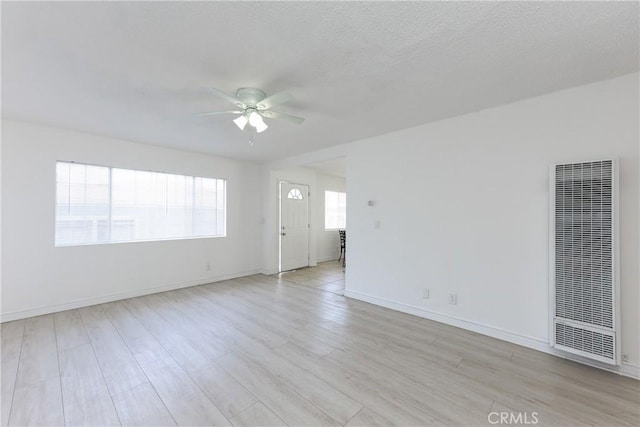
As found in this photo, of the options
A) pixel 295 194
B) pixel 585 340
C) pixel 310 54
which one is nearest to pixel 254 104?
pixel 310 54

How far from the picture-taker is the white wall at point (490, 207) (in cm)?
221

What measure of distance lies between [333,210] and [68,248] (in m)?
5.74

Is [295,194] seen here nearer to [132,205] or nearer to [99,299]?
[132,205]

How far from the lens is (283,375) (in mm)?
2137

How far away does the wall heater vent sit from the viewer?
2084mm

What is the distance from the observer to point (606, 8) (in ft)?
4.94

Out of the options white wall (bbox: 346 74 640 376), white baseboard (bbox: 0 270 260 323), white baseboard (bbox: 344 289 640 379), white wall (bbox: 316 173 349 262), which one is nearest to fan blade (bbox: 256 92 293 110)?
white wall (bbox: 346 74 640 376)

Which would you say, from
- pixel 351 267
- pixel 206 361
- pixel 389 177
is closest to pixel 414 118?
pixel 389 177

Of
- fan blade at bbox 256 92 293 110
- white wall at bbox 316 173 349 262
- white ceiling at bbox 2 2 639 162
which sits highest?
white ceiling at bbox 2 2 639 162

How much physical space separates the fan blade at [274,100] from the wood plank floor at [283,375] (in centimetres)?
229

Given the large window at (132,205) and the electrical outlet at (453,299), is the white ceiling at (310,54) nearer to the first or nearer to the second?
the large window at (132,205)

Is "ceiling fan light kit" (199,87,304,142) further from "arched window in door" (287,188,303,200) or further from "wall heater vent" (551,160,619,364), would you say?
"arched window in door" (287,188,303,200)

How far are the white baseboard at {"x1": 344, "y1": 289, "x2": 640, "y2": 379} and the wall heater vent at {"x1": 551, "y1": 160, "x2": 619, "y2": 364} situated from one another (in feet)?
0.69

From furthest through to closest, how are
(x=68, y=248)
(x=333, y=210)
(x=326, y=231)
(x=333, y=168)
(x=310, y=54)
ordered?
(x=333, y=210)
(x=326, y=231)
(x=333, y=168)
(x=68, y=248)
(x=310, y=54)
